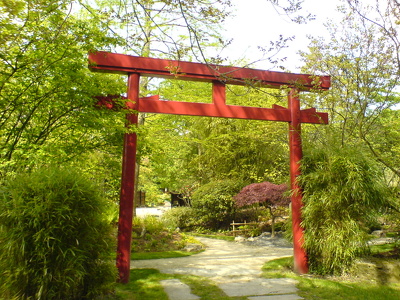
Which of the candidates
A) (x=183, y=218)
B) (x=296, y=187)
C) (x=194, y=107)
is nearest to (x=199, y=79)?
(x=194, y=107)

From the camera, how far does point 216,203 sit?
12320 mm

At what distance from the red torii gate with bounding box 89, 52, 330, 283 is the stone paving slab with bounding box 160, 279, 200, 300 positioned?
0.59m

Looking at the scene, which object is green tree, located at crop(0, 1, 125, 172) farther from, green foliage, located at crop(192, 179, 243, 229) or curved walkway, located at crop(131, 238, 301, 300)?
green foliage, located at crop(192, 179, 243, 229)

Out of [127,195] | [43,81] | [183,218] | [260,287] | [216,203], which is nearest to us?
[43,81]

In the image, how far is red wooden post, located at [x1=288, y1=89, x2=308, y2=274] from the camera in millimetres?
5301

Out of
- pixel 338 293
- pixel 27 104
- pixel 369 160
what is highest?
pixel 27 104

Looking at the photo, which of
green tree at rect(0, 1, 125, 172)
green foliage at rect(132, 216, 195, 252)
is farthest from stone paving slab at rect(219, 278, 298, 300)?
green foliage at rect(132, 216, 195, 252)

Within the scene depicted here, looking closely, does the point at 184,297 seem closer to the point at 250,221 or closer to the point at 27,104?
the point at 27,104

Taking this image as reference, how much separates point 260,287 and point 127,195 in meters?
2.25

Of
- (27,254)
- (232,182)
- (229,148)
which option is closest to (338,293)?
(27,254)

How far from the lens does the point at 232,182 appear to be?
482 inches

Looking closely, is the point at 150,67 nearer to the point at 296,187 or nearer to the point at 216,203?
the point at 296,187

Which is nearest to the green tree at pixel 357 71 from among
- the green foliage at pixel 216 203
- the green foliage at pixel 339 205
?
the green foliage at pixel 339 205

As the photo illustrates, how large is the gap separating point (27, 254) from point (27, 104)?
1.83 metres
